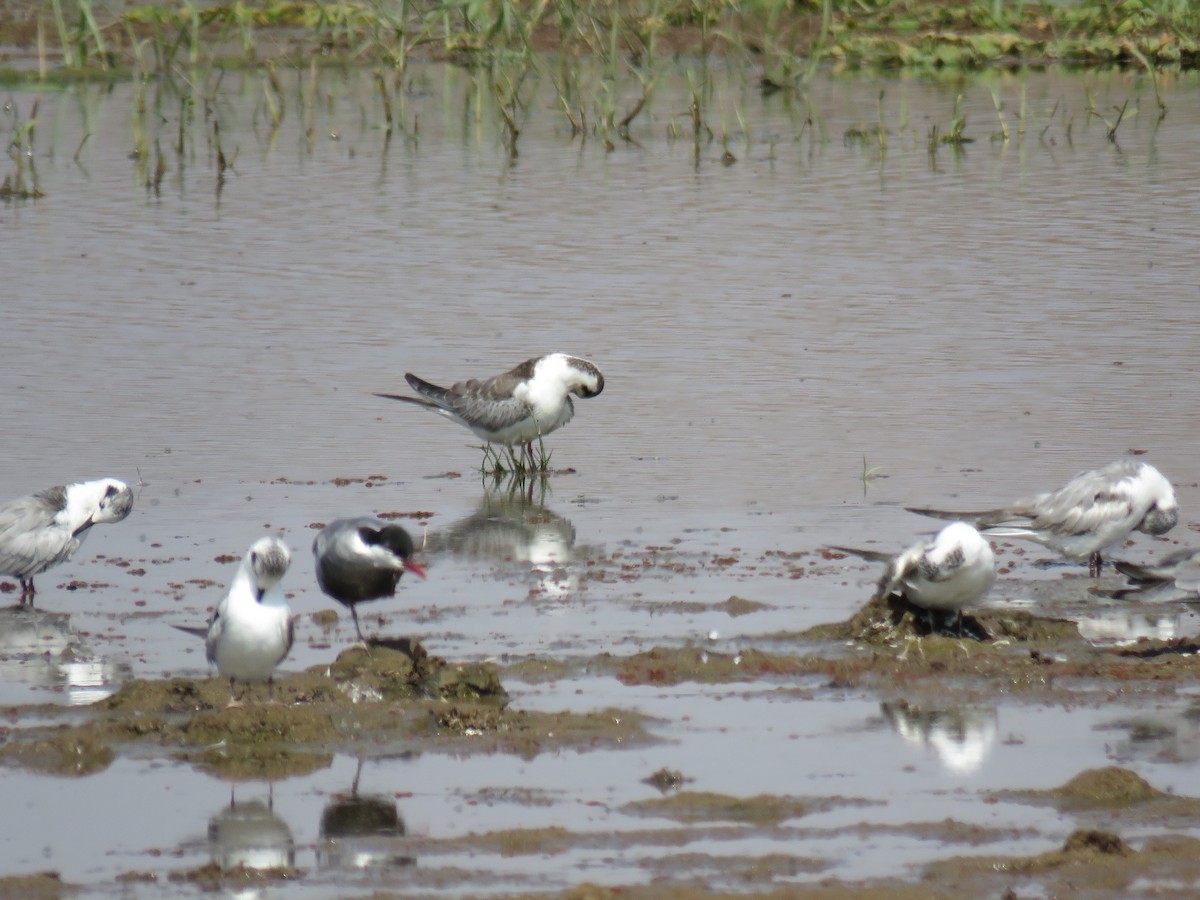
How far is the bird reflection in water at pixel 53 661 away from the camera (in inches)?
280

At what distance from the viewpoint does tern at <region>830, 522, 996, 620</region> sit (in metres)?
7.40

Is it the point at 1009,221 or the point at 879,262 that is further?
the point at 1009,221

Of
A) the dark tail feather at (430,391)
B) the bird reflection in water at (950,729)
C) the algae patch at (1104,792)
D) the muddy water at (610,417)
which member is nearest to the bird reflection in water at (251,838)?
the muddy water at (610,417)

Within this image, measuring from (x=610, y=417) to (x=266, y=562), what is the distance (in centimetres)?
526

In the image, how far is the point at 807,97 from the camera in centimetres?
2489

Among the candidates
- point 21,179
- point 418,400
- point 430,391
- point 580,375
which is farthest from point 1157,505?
point 21,179

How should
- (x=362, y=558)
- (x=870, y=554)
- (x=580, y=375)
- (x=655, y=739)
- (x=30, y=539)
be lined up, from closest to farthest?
(x=655, y=739), (x=362, y=558), (x=870, y=554), (x=30, y=539), (x=580, y=375)

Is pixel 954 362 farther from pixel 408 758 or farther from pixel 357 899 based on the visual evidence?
pixel 357 899

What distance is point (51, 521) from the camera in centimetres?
857

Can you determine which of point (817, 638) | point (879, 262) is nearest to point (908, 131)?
point (879, 262)

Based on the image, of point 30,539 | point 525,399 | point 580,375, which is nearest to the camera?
point 30,539

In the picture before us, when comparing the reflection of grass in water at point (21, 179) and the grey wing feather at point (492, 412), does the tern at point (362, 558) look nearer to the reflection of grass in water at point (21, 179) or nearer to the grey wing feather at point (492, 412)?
the grey wing feather at point (492, 412)

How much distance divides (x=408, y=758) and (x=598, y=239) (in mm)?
11404

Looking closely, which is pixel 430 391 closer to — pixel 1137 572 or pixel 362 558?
pixel 362 558
